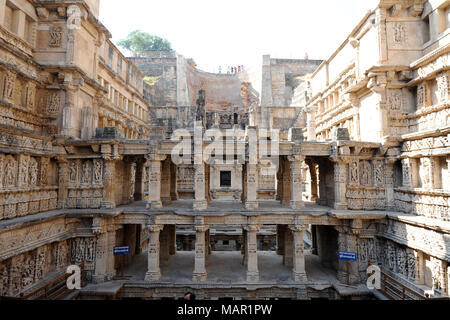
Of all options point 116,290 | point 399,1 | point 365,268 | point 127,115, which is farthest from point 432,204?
point 127,115

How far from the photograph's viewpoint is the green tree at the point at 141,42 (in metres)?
43.0

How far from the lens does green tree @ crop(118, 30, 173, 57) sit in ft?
141

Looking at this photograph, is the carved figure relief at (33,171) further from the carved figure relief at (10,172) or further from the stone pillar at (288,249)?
the stone pillar at (288,249)

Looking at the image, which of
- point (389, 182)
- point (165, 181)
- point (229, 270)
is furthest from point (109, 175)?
point (389, 182)

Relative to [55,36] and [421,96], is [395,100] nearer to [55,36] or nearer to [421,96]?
[421,96]

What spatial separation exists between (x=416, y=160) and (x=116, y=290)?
13168mm

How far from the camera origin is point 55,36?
436 inches

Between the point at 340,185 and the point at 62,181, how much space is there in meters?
12.4

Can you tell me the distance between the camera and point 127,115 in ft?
60.5

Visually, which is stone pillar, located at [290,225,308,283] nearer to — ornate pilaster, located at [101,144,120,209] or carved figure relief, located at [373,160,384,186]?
carved figure relief, located at [373,160,384,186]

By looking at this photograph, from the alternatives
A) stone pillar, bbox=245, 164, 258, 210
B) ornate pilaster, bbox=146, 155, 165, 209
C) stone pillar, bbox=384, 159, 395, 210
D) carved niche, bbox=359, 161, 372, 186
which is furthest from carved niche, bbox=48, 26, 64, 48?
stone pillar, bbox=384, 159, 395, 210

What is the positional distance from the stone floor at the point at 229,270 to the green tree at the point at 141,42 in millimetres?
39077

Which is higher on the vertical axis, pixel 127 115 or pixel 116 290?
pixel 127 115

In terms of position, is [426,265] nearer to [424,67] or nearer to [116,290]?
[424,67]
